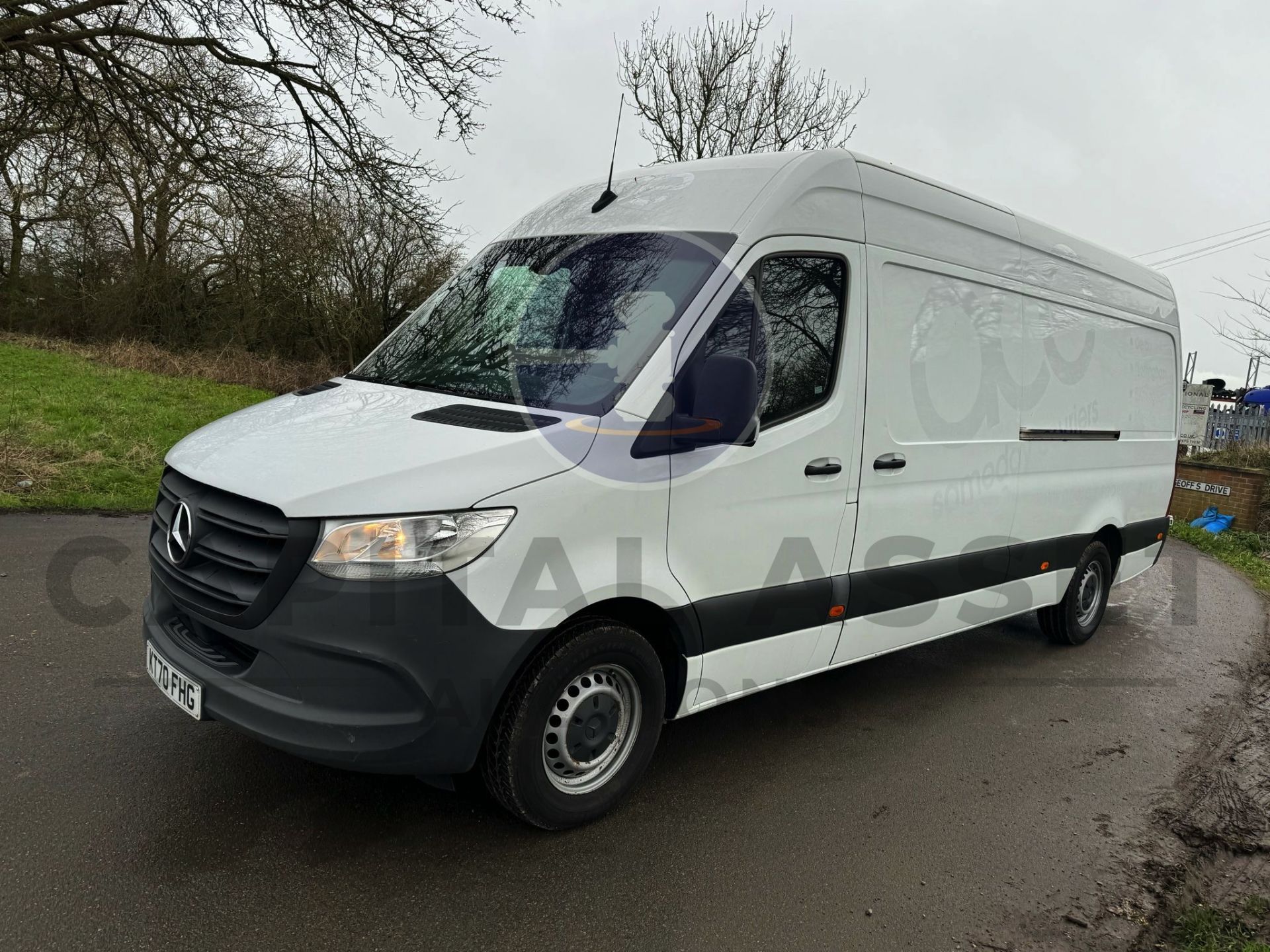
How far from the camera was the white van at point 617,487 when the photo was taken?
2840 mm

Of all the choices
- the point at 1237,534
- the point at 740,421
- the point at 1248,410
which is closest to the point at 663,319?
the point at 740,421

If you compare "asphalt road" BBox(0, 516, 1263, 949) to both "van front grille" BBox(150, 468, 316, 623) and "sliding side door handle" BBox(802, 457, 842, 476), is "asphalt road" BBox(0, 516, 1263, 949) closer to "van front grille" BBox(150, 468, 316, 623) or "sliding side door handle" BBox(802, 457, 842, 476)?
"van front grille" BBox(150, 468, 316, 623)

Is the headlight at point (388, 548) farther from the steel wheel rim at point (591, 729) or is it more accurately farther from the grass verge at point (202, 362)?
the grass verge at point (202, 362)

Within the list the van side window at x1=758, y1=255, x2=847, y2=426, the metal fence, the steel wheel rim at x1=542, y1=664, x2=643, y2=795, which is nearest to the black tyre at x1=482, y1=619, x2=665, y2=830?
the steel wheel rim at x1=542, y1=664, x2=643, y2=795

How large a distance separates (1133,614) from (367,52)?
389 inches

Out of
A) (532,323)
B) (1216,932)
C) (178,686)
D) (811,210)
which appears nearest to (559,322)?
(532,323)

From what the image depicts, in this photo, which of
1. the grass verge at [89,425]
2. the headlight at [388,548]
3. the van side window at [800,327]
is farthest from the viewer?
the grass verge at [89,425]

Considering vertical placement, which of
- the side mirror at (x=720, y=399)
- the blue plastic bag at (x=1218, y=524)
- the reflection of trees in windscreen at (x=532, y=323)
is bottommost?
the blue plastic bag at (x=1218, y=524)

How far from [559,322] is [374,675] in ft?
5.24

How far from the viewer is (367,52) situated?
10.4 meters

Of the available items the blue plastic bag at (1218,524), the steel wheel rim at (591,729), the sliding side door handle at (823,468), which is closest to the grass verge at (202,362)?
the blue plastic bag at (1218,524)

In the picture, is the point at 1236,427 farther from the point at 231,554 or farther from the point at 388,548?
the point at 231,554

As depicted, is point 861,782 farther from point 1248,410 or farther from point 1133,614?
point 1248,410

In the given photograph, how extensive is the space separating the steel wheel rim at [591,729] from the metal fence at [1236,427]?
15.0 m
